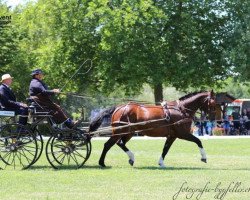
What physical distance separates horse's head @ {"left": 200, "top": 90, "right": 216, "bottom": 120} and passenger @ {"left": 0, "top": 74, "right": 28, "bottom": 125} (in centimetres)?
457

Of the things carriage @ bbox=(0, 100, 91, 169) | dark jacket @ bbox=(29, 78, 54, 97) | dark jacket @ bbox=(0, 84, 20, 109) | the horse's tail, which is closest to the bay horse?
the horse's tail

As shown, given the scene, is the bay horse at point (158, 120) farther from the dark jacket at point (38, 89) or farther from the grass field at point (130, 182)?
the dark jacket at point (38, 89)

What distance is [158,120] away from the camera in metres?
16.6

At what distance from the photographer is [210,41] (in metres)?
44.1

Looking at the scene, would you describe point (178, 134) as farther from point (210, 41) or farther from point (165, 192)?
point (210, 41)

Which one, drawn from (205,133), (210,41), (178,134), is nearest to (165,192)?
(178,134)

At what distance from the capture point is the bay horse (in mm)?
16594

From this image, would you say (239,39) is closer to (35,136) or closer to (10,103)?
(10,103)

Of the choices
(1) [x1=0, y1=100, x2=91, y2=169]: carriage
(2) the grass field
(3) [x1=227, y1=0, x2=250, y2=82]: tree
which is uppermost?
(3) [x1=227, y1=0, x2=250, y2=82]: tree

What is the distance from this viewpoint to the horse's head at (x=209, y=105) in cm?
1690

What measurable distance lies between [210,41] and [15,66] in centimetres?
1321

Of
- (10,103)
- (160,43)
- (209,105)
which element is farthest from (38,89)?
(160,43)

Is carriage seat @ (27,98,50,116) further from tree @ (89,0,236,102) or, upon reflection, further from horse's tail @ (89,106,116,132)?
tree @ (89,0,236,102)

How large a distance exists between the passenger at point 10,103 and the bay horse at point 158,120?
1907mm
